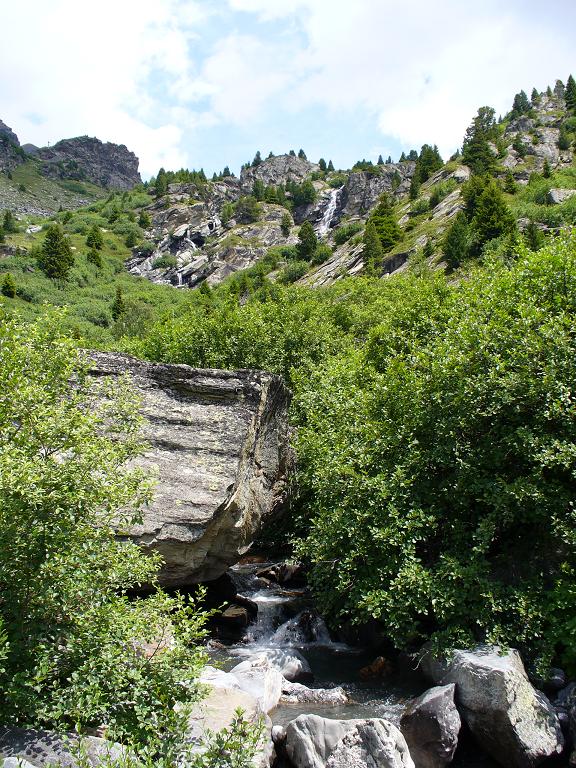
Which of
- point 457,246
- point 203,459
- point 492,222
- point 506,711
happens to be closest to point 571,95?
point 492,222

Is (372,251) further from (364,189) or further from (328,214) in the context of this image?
(328,214)

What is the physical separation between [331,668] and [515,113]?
206924mm

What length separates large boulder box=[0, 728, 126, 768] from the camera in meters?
5.89

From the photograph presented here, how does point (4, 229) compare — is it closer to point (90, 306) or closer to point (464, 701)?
point (90, 306)

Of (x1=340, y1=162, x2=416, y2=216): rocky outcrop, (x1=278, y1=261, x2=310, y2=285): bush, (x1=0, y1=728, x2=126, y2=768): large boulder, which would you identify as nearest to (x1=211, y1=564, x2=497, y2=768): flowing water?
(x1=0, y1=728, x2=126, y2=768): large boulder

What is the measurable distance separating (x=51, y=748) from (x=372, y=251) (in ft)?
280

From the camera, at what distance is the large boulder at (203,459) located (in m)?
12.2

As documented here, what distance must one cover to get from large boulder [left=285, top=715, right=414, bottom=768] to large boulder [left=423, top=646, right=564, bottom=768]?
1658 mm

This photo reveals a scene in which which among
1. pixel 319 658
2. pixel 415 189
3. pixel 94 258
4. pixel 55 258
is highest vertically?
pixel 415 189

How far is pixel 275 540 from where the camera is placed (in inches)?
811

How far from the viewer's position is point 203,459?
13.1 m

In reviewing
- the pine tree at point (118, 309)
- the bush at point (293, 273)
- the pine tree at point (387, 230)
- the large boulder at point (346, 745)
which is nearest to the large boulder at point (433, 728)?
the large boulder at point (346, 745)

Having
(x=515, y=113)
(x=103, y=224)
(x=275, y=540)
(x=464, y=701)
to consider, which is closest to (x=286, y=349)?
(x=275, y=540)

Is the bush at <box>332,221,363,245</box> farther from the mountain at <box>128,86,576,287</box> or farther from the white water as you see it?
the white water
